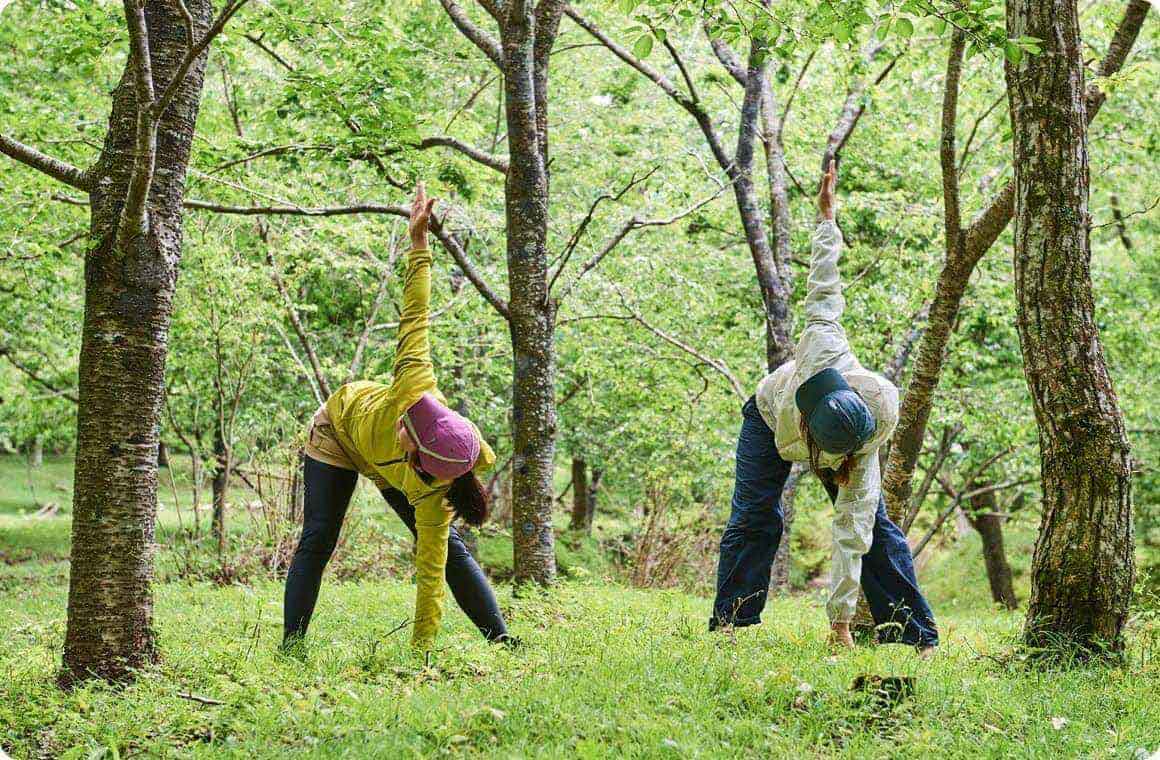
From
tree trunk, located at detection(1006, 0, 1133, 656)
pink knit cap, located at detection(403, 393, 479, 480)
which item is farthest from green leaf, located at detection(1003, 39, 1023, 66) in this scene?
pink knit cap, located at detection(403, 393, 479, 480)

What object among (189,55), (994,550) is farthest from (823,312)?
(994,550)

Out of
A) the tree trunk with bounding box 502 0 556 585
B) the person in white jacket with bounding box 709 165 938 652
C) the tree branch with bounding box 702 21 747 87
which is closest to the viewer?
the person in white jacket with bounding box 709 165 938 652

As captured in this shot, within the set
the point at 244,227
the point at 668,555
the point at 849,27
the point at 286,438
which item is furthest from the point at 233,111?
the point at 849,27

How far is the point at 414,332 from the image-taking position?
4.74m

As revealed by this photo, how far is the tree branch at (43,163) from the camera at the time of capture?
4316 mm

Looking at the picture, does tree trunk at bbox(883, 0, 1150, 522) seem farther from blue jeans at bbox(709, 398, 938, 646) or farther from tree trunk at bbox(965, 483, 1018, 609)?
tree trunk at bbox(965, 483, 1018, 609)

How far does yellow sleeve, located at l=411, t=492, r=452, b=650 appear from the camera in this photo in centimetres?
481

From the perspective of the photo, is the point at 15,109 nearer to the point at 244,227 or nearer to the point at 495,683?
the point at 244,227

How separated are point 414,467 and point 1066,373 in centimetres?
326

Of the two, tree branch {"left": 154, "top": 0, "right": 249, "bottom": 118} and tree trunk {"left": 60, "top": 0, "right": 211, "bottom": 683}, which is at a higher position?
tree branch {"left": 154, "top": 0, "right": 249, "bottom": 118}

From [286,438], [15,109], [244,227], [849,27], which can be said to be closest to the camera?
[849,27]

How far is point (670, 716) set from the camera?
12.7 feet

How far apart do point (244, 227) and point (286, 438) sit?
128 inches

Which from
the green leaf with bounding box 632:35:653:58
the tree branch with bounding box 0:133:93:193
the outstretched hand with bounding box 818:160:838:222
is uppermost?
the green leaf with bounding box 632:35:653:58
